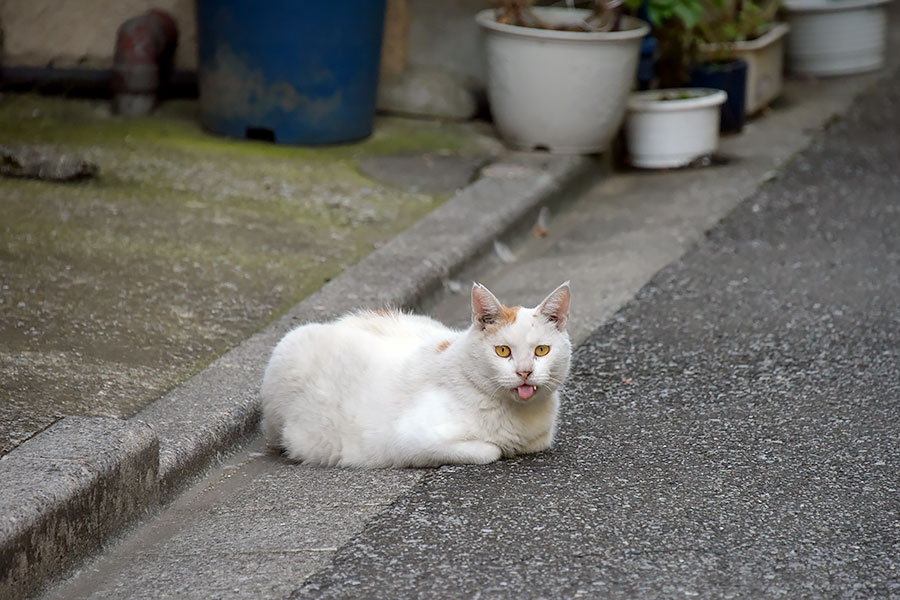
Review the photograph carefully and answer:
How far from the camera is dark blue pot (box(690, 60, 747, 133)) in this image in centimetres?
A: 739

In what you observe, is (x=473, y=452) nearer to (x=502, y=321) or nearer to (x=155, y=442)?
(x=502, y=321)

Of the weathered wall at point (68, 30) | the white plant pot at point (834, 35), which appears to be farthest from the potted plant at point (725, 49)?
the weathered wall at point (68, 30)

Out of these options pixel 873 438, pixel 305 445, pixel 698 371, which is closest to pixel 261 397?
pixel 305 445

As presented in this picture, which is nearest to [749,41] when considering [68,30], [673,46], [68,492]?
[673,46]

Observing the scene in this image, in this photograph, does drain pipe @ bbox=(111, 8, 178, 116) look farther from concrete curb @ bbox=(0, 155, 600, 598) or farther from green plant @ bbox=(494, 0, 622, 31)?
concrete curb @ bbox=(0, 155, 600, 598)

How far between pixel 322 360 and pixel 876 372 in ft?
6.40

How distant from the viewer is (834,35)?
9.21 meters

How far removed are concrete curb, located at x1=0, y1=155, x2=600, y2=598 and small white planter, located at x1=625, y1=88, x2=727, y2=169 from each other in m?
1.97

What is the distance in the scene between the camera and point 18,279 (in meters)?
4.26

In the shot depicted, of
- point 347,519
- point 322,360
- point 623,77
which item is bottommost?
point 347,519

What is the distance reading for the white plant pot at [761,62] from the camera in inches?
307

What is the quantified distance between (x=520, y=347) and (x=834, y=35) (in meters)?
7.12

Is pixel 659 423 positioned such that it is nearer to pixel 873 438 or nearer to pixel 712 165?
pixel 873 438

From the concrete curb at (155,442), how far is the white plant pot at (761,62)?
133 inches
